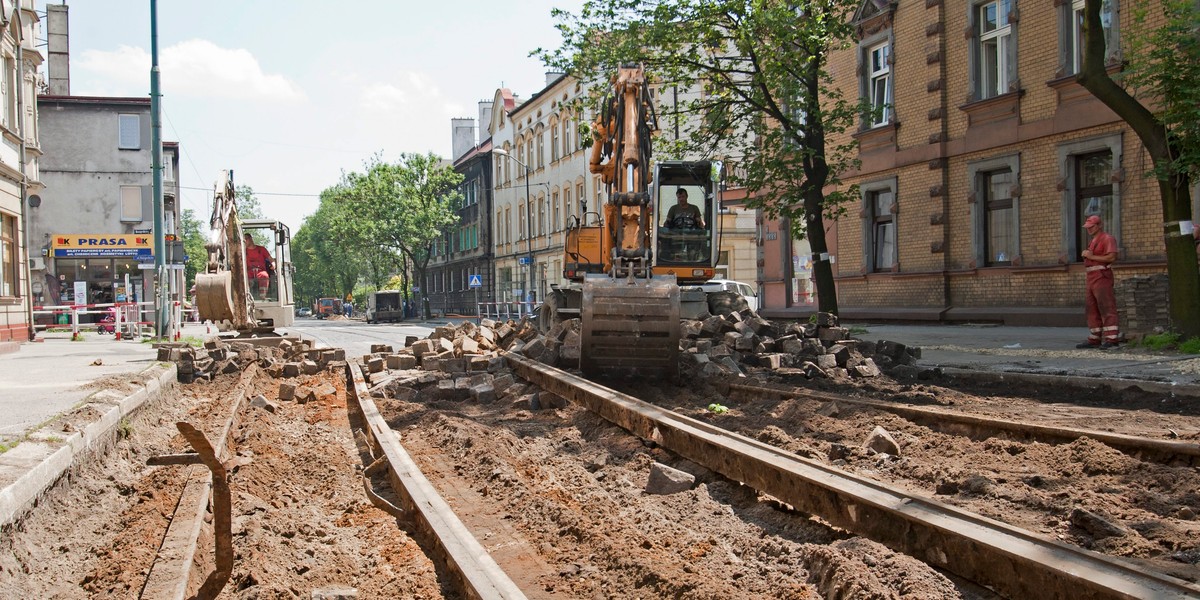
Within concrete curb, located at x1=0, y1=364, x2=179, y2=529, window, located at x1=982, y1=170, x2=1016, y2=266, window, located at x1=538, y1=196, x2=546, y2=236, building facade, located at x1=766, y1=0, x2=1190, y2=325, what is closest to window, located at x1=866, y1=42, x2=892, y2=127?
building facade, located at x1=766, y1=0, x2=1190, y2=325

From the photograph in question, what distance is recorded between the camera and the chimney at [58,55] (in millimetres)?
47281

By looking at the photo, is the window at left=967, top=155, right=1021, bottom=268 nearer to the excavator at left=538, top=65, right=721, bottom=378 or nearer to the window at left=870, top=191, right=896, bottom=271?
the window at left=870, top=191, right=896, bottom=271

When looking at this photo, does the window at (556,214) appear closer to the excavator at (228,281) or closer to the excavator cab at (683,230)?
the excavator at (228,281)

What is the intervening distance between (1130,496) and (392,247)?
2460 inches

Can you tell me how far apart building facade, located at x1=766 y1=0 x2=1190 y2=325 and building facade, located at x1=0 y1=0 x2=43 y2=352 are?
1800cm

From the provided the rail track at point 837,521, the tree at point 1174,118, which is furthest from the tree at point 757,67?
the rail track at point 837,521

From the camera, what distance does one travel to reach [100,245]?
46.7 m

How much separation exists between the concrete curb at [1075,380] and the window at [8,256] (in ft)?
60.6

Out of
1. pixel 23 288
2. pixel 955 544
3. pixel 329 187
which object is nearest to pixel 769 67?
pixel 955 544

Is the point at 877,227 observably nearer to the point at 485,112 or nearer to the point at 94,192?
the point at 94,192

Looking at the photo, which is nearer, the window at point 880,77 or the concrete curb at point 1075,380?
the concrete curb at point 1075,380

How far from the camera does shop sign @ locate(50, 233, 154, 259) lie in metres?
46.1

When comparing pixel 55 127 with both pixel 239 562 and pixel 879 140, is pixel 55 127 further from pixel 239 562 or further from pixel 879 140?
pixel 239 562

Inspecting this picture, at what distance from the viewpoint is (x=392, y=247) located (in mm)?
65188
